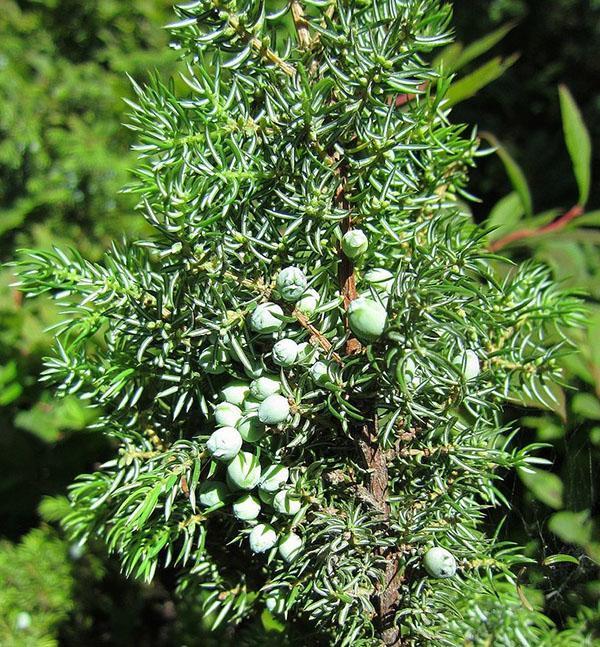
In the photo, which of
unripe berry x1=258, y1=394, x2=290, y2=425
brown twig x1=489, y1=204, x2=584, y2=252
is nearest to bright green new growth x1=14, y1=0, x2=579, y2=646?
unripe berry x1=258, y1=394, x2=290, y2=425

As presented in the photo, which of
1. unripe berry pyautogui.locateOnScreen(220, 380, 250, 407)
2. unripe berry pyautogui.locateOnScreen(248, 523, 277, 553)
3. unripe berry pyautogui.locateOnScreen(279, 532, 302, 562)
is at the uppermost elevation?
unripe berry pyautogui.locateOnScreen(220, 380, 250, 407)

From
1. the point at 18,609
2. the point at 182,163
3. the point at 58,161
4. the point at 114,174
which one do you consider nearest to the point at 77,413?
the point at 18,609

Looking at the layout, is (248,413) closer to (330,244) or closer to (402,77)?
(330,244)

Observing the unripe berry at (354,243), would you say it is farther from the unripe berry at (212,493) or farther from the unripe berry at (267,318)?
the unripe berry at (212,493)

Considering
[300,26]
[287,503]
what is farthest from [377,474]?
[300,26]

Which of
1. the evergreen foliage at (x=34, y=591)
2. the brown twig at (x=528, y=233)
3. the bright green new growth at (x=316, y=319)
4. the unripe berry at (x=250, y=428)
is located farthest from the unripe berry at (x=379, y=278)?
the evergreen foliage at (x=34, y=591)

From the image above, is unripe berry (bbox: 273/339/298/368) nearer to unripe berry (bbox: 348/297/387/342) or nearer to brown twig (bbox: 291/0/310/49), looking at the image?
unripe berry (bbox: 348/297/387/342)
